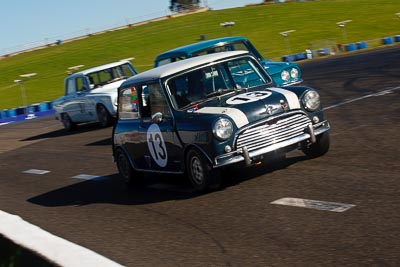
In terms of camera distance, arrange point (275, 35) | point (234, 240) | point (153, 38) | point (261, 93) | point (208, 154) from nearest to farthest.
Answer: point (234, 240) < point (208, 154) < point (261, 93) < point (275, 35) < point (153, 38)

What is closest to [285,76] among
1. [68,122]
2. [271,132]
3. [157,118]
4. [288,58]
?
[157,118]

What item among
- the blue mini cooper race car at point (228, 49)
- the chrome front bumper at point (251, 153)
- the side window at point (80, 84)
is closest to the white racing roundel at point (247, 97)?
the chrome front bumper at point (251, 153)

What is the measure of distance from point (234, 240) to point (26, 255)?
6.15ft

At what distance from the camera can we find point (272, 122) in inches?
338

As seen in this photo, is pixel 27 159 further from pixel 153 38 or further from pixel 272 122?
pixel 153 38

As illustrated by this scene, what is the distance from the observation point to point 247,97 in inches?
352

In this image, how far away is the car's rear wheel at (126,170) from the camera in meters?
10.6

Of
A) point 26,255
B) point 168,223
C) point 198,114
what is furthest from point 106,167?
point 26,255

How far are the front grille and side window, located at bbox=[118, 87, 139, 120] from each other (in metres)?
2.11

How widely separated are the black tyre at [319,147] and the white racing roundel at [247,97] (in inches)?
39.4

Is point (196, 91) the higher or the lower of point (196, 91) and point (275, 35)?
the higher

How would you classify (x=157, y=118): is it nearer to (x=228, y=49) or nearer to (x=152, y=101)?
(x=152, y=101)

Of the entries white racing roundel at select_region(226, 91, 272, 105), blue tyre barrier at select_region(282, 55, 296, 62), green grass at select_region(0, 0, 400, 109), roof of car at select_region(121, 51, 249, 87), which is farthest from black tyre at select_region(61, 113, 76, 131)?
green grass at select_region(0, 0, 400, 109)

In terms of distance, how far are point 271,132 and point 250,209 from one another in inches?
55.1
